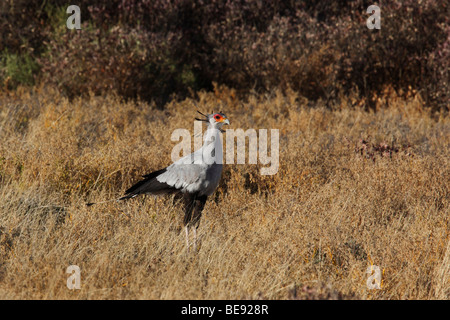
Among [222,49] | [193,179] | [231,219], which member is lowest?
[231,219]

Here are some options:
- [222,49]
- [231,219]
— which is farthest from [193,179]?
[222,49]

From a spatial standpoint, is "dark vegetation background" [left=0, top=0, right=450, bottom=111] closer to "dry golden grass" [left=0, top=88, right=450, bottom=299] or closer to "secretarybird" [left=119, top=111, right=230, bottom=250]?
"dry golden grass" [left=0, top=88, right=450, bottom=299]

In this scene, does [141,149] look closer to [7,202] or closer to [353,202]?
[7,202]

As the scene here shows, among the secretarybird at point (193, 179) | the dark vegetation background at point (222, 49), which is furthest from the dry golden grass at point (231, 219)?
the dark vegetation background at point (222, 49)

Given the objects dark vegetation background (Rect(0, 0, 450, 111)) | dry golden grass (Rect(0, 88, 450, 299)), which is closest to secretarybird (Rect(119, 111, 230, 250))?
dry golden grass (Rect(0, 88, 450, 299))

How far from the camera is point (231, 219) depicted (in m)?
4.88

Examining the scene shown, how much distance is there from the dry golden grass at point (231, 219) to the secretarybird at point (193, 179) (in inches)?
7.7

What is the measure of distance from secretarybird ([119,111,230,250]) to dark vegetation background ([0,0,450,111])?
14.8 ft

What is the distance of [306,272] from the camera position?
3.86 m

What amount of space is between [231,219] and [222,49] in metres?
5.72

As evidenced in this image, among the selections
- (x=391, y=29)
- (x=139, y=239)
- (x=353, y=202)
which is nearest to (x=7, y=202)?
(x=139, y=239)

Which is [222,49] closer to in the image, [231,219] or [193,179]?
[231,219]
